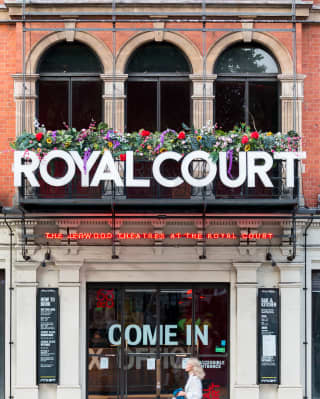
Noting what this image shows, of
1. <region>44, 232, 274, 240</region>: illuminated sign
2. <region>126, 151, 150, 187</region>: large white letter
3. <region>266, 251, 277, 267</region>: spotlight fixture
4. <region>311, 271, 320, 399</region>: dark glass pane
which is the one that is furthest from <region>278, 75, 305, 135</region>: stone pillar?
<region>126, 151, 150, 187</region>: large white letter

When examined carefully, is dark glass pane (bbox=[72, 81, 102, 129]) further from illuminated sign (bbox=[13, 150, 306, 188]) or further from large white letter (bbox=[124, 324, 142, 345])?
large white letter (bbox=[124, 324, 142, 345])

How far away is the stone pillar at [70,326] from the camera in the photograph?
15164 mm

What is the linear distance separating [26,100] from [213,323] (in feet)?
19.9

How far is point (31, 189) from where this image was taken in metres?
14.9

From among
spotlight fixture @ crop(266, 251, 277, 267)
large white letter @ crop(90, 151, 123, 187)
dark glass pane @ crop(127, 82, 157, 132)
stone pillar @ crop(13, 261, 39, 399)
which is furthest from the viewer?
dark glass pane @ crop(127, 82, 157, 132)

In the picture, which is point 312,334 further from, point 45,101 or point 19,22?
point 19,22

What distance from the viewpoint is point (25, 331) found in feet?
49.8

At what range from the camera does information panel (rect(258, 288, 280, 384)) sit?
1513cm

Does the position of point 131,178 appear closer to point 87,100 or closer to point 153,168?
point 153,168

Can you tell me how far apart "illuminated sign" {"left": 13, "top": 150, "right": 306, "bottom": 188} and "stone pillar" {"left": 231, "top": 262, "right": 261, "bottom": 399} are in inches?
90.8

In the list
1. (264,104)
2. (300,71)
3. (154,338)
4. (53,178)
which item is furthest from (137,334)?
(300,71)

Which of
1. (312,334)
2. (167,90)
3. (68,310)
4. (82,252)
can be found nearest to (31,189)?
(82,252)

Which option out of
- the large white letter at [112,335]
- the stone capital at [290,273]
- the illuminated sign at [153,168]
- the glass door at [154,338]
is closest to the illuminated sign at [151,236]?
the stone capital at [290,273]

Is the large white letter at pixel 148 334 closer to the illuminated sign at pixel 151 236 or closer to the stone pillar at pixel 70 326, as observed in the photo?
the stone pillar at pixel 70 326
